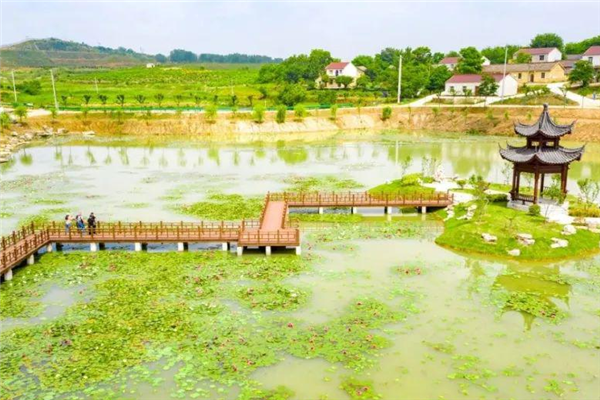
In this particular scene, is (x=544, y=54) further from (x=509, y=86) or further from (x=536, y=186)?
(x=536, y=186)

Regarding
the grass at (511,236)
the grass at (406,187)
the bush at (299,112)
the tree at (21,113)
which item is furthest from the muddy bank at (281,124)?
the grass at (511,236)

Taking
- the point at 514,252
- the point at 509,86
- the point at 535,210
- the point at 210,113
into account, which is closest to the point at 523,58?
the point at 509,86

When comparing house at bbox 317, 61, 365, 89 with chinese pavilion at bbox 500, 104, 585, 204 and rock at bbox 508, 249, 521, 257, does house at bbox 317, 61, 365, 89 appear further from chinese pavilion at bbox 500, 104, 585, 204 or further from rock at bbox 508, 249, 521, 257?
rock at bbox 508, 249, 521, 257

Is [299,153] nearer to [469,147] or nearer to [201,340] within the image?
[469,147]

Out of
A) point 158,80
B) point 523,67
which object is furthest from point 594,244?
point 158,80

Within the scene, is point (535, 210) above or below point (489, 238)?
above

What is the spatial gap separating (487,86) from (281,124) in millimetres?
35550

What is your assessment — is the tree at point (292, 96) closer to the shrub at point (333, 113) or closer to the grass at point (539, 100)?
the shrub at point (333, 113)

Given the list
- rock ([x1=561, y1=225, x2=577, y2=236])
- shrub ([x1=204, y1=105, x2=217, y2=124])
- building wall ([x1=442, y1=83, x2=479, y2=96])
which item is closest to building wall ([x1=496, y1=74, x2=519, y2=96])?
building wall ([x1=442, y1=83, x2=479, y2=96])

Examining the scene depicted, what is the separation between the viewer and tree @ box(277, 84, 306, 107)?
9725 cm

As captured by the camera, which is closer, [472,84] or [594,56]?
[472,84]

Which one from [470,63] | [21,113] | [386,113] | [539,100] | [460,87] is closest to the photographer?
[21,113]

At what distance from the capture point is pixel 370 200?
1423 inches

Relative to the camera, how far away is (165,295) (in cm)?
2286
